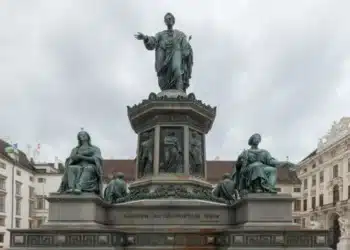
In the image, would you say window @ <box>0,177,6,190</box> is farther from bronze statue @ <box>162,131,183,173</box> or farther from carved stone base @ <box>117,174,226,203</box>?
bronze statue @ <box>162,131,183,173</box>

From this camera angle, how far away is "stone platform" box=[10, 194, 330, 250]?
14.7m

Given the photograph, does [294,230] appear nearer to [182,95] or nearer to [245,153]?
[245,153]

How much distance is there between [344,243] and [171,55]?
2045 inches

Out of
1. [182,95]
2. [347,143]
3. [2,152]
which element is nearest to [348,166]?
[347,143]

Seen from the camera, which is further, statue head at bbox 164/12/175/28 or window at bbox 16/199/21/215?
window at bbox 16/199/21/215

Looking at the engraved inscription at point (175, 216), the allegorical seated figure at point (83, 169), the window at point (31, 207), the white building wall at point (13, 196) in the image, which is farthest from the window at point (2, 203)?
the engraved inscription at point (175, 216)

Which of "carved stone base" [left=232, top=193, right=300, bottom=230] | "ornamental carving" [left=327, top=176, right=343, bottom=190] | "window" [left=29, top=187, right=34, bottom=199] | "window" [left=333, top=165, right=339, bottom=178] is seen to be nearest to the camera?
"carved stone base" [left=232, top=193, right=300, bottom=230]

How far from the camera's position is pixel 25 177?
82500 millimetres

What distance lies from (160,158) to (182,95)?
7.15ft

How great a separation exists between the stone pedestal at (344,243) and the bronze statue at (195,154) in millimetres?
50890

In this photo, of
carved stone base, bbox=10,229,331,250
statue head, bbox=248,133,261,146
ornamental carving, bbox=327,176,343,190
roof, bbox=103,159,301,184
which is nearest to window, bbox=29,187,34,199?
roof, bbox=103,159,301,184

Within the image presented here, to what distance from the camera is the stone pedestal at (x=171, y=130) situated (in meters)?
18.0

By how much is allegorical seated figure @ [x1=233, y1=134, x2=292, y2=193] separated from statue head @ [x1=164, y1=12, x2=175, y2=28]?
5299mm

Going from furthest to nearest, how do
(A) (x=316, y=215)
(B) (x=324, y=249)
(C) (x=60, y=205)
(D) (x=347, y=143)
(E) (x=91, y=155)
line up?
1. (A) (x=316, y=215)
2. (D) (x=347, y=143)
3. (E) (x=91, y=155)
4. (C) (x=60, y=205)
5. (B) (x=324, y=249)
